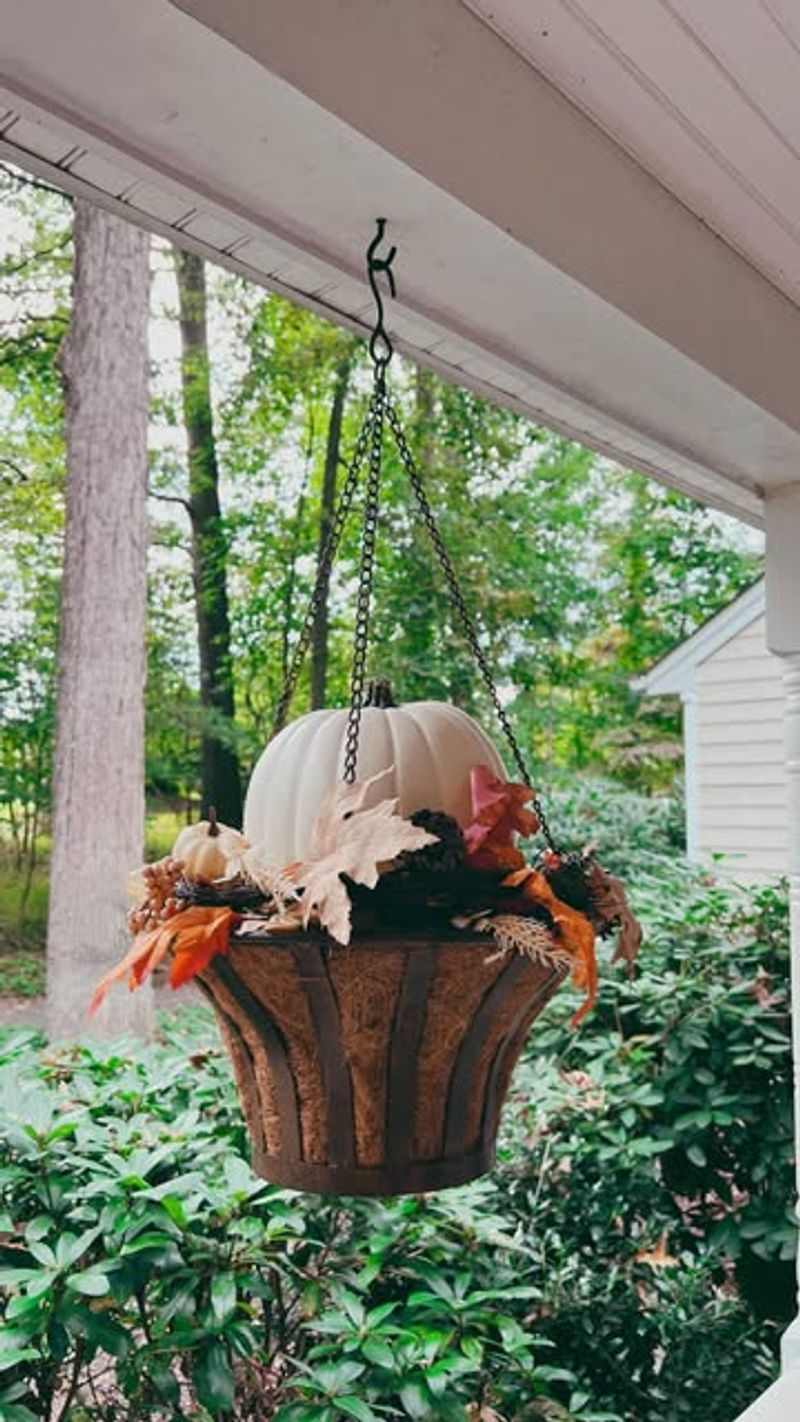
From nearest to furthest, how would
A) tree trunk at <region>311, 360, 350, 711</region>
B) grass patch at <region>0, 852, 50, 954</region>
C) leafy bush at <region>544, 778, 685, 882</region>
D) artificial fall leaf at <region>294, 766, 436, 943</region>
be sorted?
1. artificial fall leaf at <region>294, 766, 436, 943</region>
2. leafy bush at <region>544, 778, 685, 882</region>
3. grass patch at <region>0, 852, 50, 954</region>
4. tree trunk at <region>311, 360, 350, 711</region>

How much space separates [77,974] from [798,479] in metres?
4.22

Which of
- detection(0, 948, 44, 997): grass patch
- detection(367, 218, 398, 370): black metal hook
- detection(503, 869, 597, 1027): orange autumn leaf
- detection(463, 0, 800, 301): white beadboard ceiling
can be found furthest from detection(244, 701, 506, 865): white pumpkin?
detection(0, 948, 44, 997): grass patch

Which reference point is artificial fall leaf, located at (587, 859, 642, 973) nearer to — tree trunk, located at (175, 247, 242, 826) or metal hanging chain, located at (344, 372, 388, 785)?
metal hanging chain, located at (344, 372, 388, 785)

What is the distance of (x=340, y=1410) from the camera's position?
1693 mm

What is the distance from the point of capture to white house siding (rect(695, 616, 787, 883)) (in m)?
5.94

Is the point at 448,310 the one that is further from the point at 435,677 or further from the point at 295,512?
the point at 295,512

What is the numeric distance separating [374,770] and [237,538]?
6.74 meters

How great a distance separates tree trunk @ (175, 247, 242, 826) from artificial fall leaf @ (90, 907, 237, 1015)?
640cm

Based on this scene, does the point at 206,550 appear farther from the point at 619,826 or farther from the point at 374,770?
the point at 374,770

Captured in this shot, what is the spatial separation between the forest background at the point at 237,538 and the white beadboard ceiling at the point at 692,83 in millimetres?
5554

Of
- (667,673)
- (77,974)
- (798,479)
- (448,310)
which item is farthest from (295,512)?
(448,310)

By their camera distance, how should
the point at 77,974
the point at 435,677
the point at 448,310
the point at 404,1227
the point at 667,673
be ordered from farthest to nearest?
the point at 435,677 < the point at 667,673 < the point at 77,974 < the point at 404,1227 < the point at 448,310

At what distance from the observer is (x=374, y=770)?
103 centimetres

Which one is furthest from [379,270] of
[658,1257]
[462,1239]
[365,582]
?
[658,1257]
